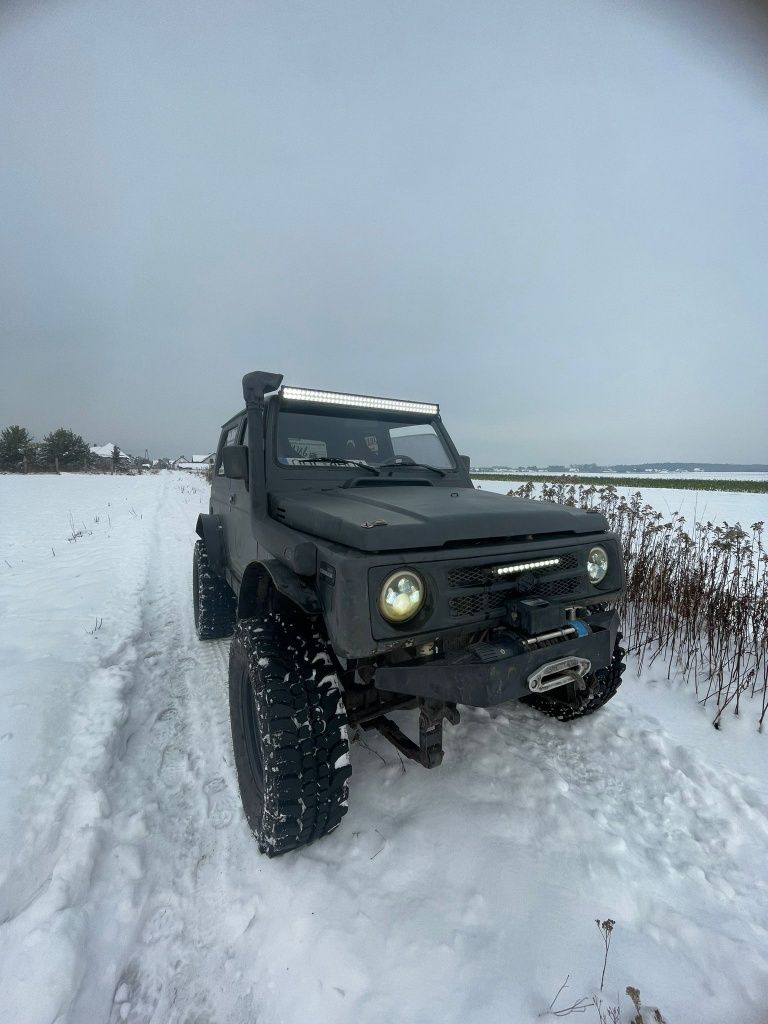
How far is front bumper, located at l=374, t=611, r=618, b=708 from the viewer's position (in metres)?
1.62

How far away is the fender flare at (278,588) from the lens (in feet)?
6.02

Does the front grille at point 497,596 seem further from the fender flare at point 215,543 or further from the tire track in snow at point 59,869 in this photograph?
the fender flare at point 215,543

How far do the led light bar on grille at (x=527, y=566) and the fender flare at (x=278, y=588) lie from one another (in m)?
0.75

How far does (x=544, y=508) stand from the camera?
221 cm

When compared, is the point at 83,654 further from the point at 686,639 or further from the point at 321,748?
the point at 686,639

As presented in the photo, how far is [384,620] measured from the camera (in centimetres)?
160

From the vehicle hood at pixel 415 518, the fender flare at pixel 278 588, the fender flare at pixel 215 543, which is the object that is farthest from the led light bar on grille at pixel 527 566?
the fender flare at pixel 215 543

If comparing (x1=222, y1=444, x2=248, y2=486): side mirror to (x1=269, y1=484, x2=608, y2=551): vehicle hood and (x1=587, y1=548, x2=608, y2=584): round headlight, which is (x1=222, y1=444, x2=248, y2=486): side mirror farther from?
(x1=587, y1=548, x2=608, y2=584): round headlight

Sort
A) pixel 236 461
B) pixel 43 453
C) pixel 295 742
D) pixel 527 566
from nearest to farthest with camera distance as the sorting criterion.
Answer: pixel 295 742, pixel 527 566, pixel 236 461, pixel 43 453

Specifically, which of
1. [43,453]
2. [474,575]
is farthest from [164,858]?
[43,453]

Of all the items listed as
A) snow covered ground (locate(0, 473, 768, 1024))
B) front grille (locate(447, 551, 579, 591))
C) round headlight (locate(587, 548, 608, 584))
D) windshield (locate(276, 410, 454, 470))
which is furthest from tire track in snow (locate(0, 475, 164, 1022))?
round headlight (locate(587, 548, 608, 584))

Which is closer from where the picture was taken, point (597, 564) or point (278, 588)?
point (278, 588)

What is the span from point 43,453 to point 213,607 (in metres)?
48.5

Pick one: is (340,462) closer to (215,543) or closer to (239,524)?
(239,524)
